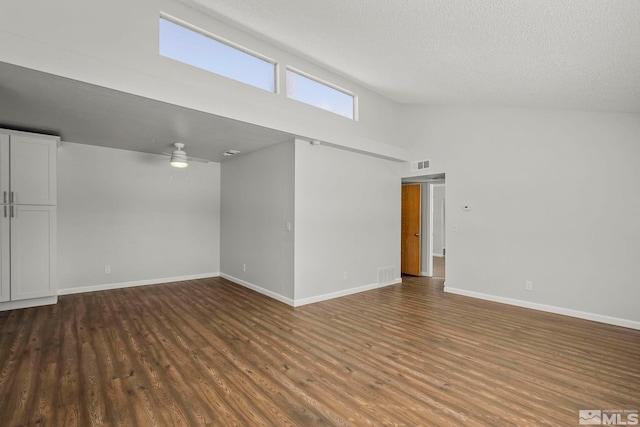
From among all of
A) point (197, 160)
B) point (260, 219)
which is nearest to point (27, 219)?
point (197, 160)

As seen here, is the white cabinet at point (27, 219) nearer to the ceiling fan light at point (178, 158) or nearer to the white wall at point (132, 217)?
the white wall at point (132, 217)

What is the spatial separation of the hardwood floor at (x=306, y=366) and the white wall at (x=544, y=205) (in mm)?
509

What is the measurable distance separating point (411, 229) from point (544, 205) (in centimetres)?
282

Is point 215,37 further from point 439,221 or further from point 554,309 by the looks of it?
point 439,221

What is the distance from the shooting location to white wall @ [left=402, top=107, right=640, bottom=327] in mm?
3805

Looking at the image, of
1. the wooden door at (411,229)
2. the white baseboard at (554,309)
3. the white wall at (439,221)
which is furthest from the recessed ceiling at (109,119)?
the white wall at (439,221)

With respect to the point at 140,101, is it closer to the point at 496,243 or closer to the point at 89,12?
the point at 89,12

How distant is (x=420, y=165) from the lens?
590cm

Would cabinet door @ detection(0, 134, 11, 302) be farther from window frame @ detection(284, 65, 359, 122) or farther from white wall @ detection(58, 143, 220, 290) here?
window frame @ detection(284, 65, 359, 122)

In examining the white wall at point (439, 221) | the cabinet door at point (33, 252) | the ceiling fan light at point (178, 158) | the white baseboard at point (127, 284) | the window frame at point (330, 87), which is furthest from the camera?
the white wall at point (439, 221)

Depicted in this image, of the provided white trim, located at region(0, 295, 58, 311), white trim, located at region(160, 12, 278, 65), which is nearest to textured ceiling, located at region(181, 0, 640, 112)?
white trim, located at region(160, 12, 278, 65)

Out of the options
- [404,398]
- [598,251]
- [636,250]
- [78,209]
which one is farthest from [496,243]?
[78,209]

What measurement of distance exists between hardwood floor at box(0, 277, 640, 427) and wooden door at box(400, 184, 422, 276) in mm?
2439

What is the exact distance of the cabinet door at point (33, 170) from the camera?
13.5 feet
